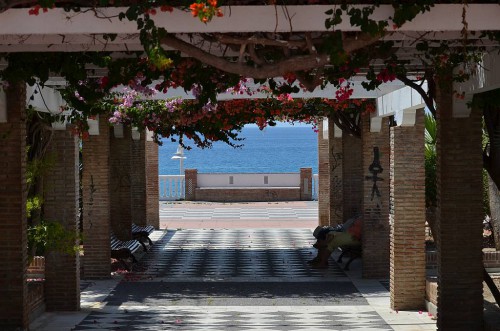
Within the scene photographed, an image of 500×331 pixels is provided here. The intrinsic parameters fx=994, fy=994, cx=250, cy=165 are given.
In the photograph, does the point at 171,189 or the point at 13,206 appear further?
the point at 171,189

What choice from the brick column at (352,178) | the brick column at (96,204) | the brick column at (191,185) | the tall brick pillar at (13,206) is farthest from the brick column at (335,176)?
the brick column at (191,185)

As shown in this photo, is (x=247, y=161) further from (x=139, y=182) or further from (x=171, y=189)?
(x=139, y=182)

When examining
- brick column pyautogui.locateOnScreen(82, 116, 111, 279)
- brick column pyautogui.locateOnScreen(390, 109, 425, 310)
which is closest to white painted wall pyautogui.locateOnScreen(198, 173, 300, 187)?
brick column pyautogui.locateOnScreen(82, 116, 111, 279)

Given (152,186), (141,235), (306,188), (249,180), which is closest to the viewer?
(141,235)

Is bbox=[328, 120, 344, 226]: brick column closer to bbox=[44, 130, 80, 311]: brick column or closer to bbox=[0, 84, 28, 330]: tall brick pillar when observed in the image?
bbox=[44, 130, 80, 311]: brick column

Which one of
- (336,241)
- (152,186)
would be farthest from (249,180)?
(336,241)

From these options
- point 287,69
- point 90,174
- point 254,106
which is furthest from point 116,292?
point 287,69

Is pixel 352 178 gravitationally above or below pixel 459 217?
above

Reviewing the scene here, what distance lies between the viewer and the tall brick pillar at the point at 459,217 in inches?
460

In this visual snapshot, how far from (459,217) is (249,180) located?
28788 millimetres

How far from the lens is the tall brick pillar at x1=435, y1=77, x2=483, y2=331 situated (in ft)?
38.3

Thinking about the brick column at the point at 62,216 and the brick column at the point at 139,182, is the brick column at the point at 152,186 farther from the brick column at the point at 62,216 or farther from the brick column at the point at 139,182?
the brick column at the point at 62,216

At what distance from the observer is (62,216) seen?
576 inches

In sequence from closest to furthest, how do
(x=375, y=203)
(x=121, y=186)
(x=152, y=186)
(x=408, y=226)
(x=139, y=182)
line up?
(x=408, y=226) → (x=375, y=203) → (x=121, y=186) → (x=139, y=182) → (x=152, y=186)
